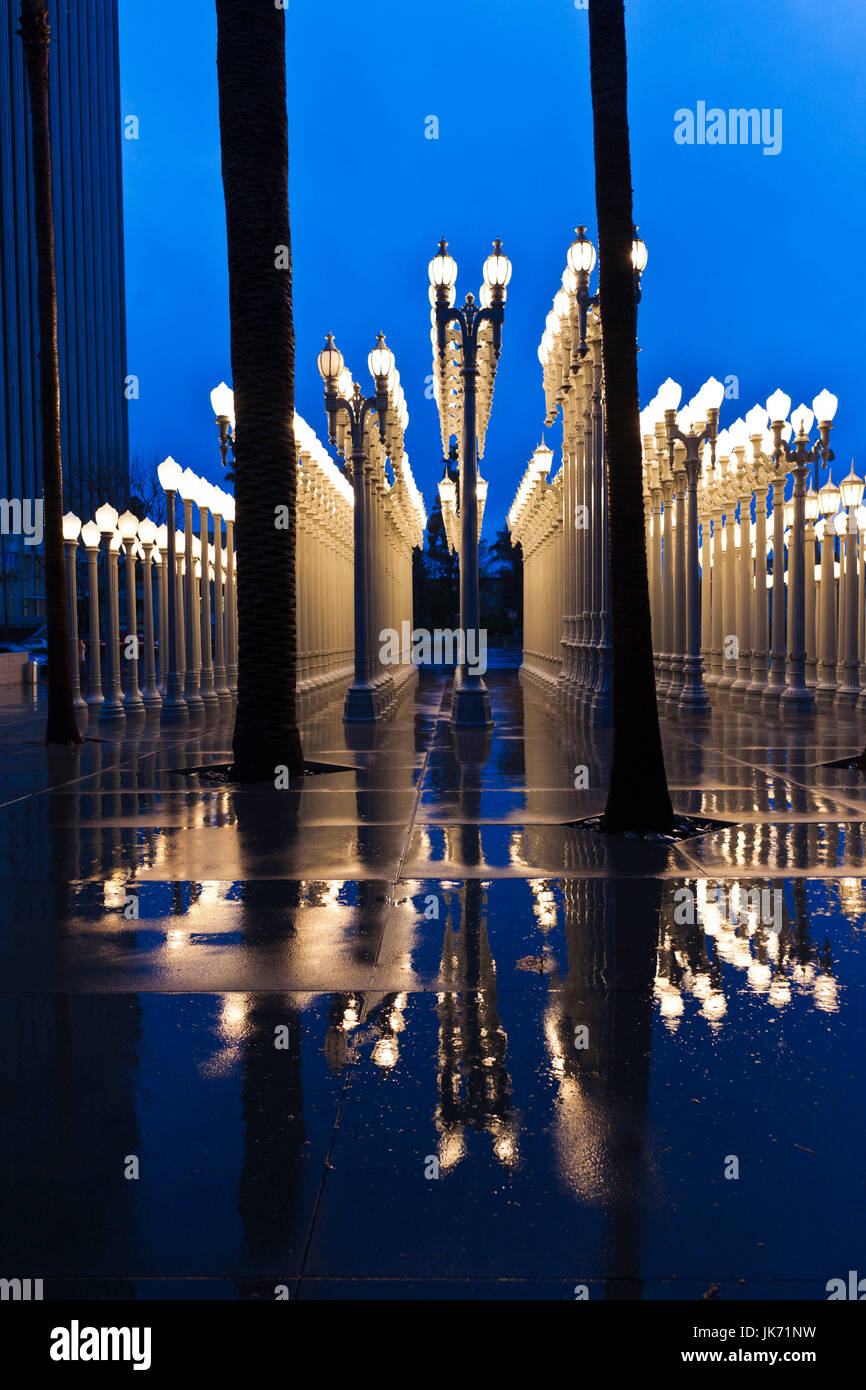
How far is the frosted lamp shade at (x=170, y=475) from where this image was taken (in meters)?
23.2

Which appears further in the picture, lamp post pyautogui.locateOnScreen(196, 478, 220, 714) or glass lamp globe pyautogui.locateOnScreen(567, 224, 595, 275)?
lamp post pyautogui.locateOnScreen(196, 478, 220, 714)

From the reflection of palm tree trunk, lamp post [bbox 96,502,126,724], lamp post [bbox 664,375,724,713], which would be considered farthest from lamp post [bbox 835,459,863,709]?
the reflection of palm tree trunk

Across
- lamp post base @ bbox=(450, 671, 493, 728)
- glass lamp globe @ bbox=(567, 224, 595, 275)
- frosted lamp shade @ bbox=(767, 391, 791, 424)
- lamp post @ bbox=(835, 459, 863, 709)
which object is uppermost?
glass lamp globe @ bbox=(567, 224, 595, 275)

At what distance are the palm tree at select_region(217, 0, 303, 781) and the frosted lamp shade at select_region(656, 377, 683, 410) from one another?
11.0 m

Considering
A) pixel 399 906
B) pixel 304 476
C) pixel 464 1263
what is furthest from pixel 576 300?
pixel 464 1263

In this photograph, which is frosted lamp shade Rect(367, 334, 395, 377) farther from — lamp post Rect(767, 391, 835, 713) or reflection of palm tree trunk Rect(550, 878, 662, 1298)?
reflection of palm tree trunk Rect(550, 878, 662, 1298)

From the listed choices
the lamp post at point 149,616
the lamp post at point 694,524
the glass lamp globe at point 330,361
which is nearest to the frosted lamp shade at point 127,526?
the lamp post at point 149,616

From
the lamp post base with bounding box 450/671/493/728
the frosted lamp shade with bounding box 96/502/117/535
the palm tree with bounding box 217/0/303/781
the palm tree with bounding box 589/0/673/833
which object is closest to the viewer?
the palm tree with bounding box 589/0/673/833

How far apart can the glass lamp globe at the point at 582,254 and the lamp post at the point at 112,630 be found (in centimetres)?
1073

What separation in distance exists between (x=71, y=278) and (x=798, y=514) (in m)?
97.3

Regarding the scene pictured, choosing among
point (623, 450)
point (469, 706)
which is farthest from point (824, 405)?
point (623, 450)

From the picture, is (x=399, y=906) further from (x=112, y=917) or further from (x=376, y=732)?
(x=376, y=732)

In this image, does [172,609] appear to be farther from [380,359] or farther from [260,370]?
[260,370]

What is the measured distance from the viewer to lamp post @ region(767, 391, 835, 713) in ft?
74.7
